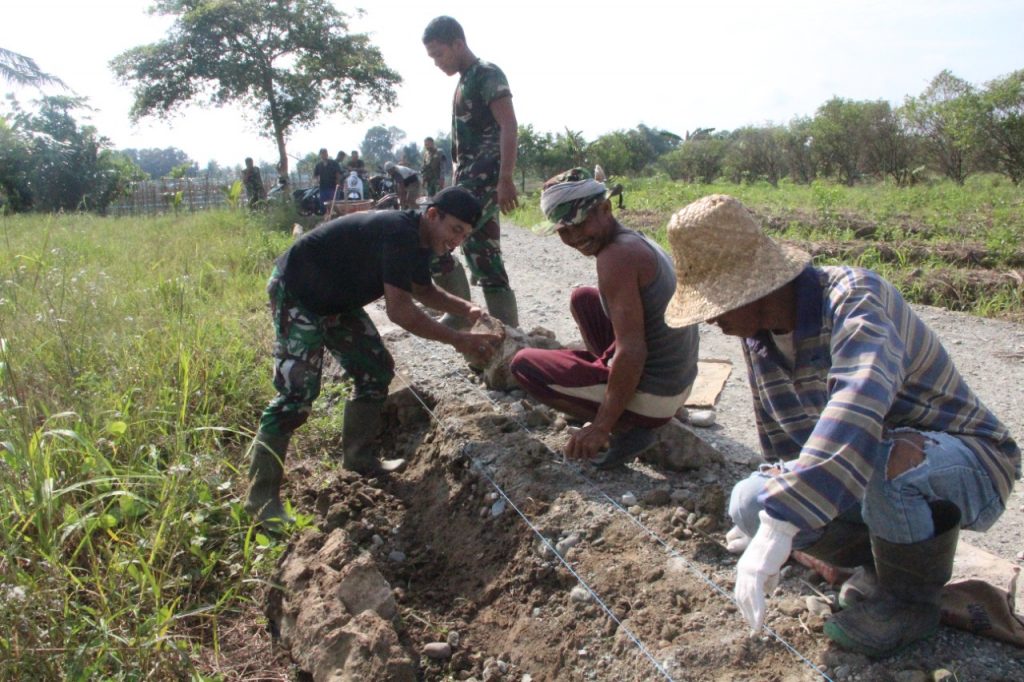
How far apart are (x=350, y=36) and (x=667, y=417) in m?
23.7

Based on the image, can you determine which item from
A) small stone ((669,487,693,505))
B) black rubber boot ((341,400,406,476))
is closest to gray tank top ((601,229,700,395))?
small stone ((669,487,693,505))

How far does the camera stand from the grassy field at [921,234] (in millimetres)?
6730

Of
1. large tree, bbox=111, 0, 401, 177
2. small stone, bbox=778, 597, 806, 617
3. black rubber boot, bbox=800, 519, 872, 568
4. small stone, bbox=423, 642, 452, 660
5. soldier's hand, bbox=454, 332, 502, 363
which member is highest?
large tree, bbox=111, 0, 401, 177

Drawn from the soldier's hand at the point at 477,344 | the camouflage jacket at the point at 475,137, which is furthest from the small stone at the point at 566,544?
the camouflage jacket at the point at 475,137

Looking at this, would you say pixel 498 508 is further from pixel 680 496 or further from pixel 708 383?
pixel 708 383

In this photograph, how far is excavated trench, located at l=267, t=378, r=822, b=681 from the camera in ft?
7.25

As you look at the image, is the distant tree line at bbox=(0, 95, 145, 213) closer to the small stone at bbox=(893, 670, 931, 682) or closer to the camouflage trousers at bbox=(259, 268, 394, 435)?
the camouflage trousers at bbox=(259, 268, 394, 435)

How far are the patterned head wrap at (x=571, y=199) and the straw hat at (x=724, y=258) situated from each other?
2.76 feet

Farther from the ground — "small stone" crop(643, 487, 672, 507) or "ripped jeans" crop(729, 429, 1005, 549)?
"ripped jeans" crop(729, 429, 1005, 549)

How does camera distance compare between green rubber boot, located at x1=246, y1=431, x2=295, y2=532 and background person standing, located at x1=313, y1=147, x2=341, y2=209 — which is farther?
background person standing, located at x1=313, y1=147, x2=341, y2=209

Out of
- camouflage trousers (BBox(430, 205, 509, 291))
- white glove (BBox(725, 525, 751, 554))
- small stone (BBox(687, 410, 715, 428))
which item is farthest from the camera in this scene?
camouflage trousers (BBox(430, 205, 509, 291))

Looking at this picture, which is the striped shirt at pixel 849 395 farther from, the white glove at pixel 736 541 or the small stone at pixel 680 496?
the small stone at pixel 680 496

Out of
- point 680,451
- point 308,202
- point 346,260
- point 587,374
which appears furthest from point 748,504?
point 308,202

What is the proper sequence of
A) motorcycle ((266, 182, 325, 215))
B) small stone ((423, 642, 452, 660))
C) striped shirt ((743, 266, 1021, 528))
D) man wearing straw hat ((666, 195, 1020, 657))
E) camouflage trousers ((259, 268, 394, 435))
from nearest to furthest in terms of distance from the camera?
striped shirt ((743, 266, 1021, 528)) < man wearing straw hat ((666, 195, 1020, 657)) < small stone ((423, 642, 452, 660)) < camouflage trousers ((259, 268, 394, 435)) < motorcycle ((266, 182, 325, 215))
